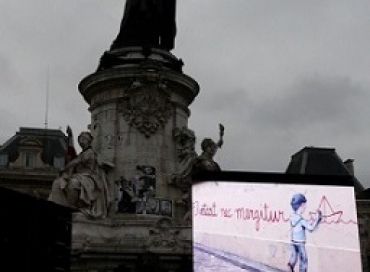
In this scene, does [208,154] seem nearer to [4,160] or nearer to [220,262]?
[220,262]

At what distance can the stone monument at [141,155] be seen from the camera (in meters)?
17.6

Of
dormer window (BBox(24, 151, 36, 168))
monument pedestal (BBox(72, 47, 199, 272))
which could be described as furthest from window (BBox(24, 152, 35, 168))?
monument pedestal (BBox(72, 47, 199, 272))

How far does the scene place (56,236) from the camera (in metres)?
9.12

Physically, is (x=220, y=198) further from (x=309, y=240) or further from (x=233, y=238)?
(x=309, y=240)

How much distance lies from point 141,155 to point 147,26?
469 centimetres

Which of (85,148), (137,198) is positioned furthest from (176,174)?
(85,148)

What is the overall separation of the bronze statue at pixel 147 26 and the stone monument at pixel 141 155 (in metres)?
0.04

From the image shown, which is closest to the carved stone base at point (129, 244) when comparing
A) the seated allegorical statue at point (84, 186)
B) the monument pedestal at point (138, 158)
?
the monument pedestal at point (138, 158)

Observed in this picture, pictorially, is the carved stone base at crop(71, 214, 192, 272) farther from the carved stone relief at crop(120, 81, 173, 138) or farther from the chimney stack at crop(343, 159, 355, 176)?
the chimney stack at crop(343, 159, 355, 176)

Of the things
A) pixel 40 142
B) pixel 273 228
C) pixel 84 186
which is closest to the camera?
pixel 273 228

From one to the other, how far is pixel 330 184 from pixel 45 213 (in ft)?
16.2

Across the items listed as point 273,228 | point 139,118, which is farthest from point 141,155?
point 273,228

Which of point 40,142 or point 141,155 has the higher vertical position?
point 40,142

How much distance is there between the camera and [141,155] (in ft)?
63.1
